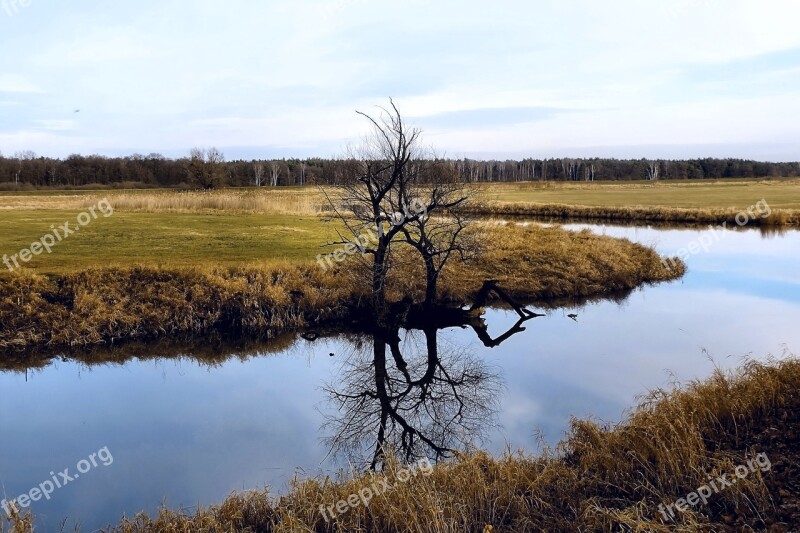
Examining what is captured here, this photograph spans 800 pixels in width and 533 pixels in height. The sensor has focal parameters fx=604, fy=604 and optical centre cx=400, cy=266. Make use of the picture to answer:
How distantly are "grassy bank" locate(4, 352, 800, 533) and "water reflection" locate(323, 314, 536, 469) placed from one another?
4.17 ft

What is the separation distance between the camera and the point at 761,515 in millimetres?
5934

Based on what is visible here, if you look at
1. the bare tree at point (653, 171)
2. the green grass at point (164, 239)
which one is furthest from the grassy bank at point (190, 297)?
the bare tree at point (653, 171)

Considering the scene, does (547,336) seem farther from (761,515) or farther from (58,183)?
(58,183)

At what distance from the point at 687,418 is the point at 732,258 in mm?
23482

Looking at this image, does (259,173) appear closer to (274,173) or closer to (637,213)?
(274,173)

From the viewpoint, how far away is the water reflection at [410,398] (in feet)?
31.3

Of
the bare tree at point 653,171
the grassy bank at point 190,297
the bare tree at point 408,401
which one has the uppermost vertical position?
the bare tree at point 653,171

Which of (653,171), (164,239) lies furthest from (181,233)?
(653,171)

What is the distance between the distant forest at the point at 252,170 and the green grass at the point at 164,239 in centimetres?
431

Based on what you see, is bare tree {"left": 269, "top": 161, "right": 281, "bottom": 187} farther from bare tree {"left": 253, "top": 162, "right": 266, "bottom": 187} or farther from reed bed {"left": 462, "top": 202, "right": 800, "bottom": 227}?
reed bed {"left": 462, "top": 202, "right": 800, "bottom": 227}

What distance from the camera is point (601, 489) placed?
22.7 feet

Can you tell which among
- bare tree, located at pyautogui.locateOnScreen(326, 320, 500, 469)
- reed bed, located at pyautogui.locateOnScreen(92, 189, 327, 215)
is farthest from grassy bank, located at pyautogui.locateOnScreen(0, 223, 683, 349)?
reed bed, located at pyautogui.locateOnScreen(92, 189, 327, 215)

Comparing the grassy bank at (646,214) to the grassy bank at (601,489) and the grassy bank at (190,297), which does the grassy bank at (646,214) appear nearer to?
the grassy bank at (190,297)

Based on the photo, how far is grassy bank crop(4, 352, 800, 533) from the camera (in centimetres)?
605
